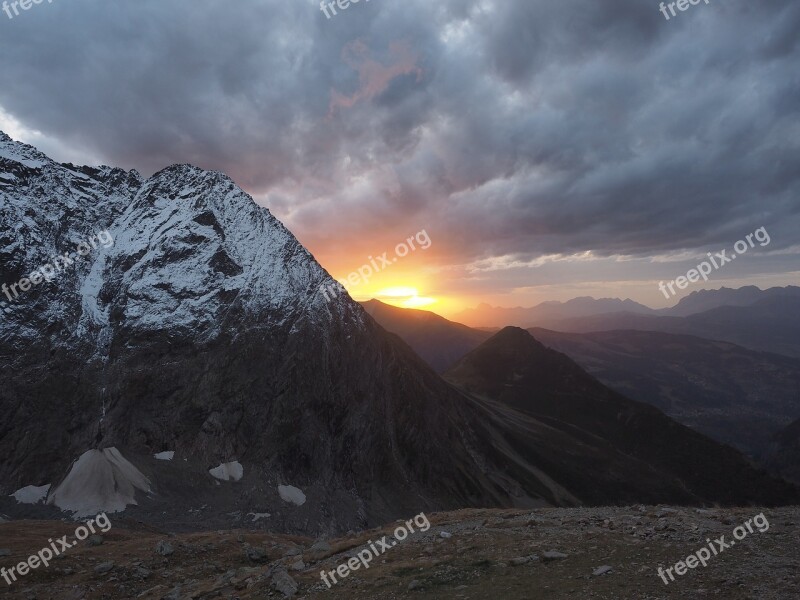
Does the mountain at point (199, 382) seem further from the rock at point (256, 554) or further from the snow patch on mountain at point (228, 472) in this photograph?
the rock at point (256, 554)

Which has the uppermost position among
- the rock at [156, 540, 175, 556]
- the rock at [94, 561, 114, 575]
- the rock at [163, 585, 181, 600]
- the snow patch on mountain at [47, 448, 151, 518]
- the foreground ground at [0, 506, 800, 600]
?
the snow patch on mountain at [47, 448, 151, 518]

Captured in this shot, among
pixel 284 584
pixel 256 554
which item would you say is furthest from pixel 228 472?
pixel 284 584

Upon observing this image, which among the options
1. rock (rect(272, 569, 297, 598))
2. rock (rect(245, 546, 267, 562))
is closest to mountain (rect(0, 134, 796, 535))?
rock (rect(245, 546, 267, 562))

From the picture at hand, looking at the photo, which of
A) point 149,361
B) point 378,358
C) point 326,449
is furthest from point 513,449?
point 149,361

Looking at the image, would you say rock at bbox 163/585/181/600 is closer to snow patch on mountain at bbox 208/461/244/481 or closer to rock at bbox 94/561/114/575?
rock at bbox 94/561/114/575

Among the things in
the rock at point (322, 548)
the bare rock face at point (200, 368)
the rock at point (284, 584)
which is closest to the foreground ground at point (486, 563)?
the rock at point (284, 584)

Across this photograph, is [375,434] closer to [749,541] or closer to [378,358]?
[378,358]
